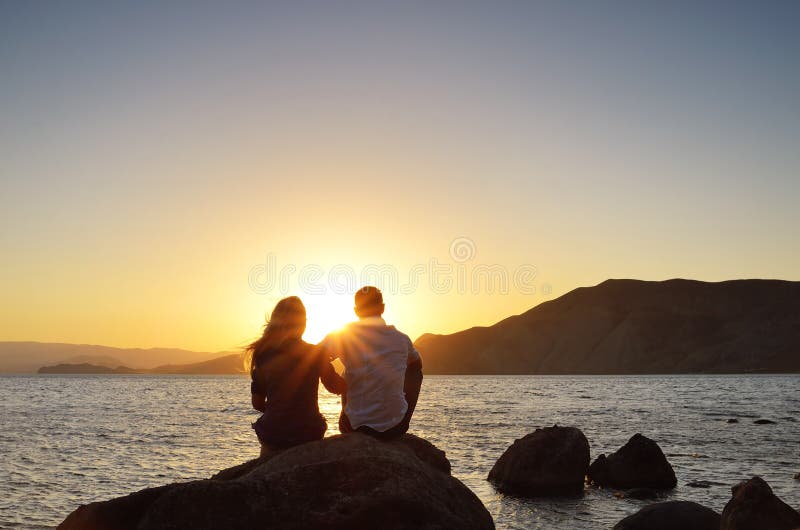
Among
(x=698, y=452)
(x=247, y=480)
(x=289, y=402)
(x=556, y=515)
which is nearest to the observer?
(x=247, y=480)

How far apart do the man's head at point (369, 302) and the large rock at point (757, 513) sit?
860cm

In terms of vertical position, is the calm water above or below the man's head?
below

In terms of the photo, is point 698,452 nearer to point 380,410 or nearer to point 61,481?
point 61,481

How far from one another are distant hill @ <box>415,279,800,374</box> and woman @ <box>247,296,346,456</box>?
174m

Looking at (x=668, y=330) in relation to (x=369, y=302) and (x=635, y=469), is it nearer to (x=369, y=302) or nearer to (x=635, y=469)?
(x=635, y=469)

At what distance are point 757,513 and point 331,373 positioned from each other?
9139 millimetres

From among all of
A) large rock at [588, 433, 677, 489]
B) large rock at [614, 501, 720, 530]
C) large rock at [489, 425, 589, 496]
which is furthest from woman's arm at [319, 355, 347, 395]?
large rock at [588, 433, 677, 489]

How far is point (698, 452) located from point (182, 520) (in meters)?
29.8

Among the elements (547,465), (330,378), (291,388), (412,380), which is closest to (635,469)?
(547,465)

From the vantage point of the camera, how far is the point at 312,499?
6605 millimetres

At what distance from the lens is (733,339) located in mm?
167750

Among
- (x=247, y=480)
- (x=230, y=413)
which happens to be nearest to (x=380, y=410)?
(x=247, y=480)

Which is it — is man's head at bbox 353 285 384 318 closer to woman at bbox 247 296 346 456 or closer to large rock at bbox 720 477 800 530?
woman at bbox 247 296 346 456

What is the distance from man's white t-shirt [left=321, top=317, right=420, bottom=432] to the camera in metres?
7.41
